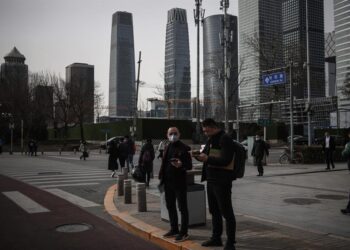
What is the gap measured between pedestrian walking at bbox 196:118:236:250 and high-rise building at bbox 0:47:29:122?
2161 inches

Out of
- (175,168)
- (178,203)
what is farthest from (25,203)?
(175,168)

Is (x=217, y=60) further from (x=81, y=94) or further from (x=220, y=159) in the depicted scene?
(x=220, y=159)

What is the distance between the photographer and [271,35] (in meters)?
41.2

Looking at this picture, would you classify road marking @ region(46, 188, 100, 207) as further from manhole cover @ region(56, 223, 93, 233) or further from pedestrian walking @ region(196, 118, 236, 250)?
pedestrian walking @ region(196, 118, 236, 250)

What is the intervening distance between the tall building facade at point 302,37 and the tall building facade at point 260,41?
102 centimetres

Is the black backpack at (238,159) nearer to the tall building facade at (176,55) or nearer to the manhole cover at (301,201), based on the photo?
the manhole cover at (301,201)

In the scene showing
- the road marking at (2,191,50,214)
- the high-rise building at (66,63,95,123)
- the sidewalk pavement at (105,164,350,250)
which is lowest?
the road marking at (2,191,50,214)

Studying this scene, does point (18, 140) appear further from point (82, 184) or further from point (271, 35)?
point (82, 184)

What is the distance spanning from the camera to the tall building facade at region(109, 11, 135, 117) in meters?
145

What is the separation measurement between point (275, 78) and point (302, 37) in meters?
19.7

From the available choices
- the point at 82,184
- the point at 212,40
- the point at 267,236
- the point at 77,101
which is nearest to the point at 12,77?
the point at 77,101

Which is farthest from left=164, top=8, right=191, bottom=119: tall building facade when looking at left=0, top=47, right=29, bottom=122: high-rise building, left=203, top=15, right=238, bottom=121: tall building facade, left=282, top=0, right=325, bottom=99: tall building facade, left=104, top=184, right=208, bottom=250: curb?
left=104, top=184, right=208, bottom=250: curb

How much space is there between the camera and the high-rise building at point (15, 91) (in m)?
58.2

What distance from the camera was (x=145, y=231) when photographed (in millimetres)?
7203
